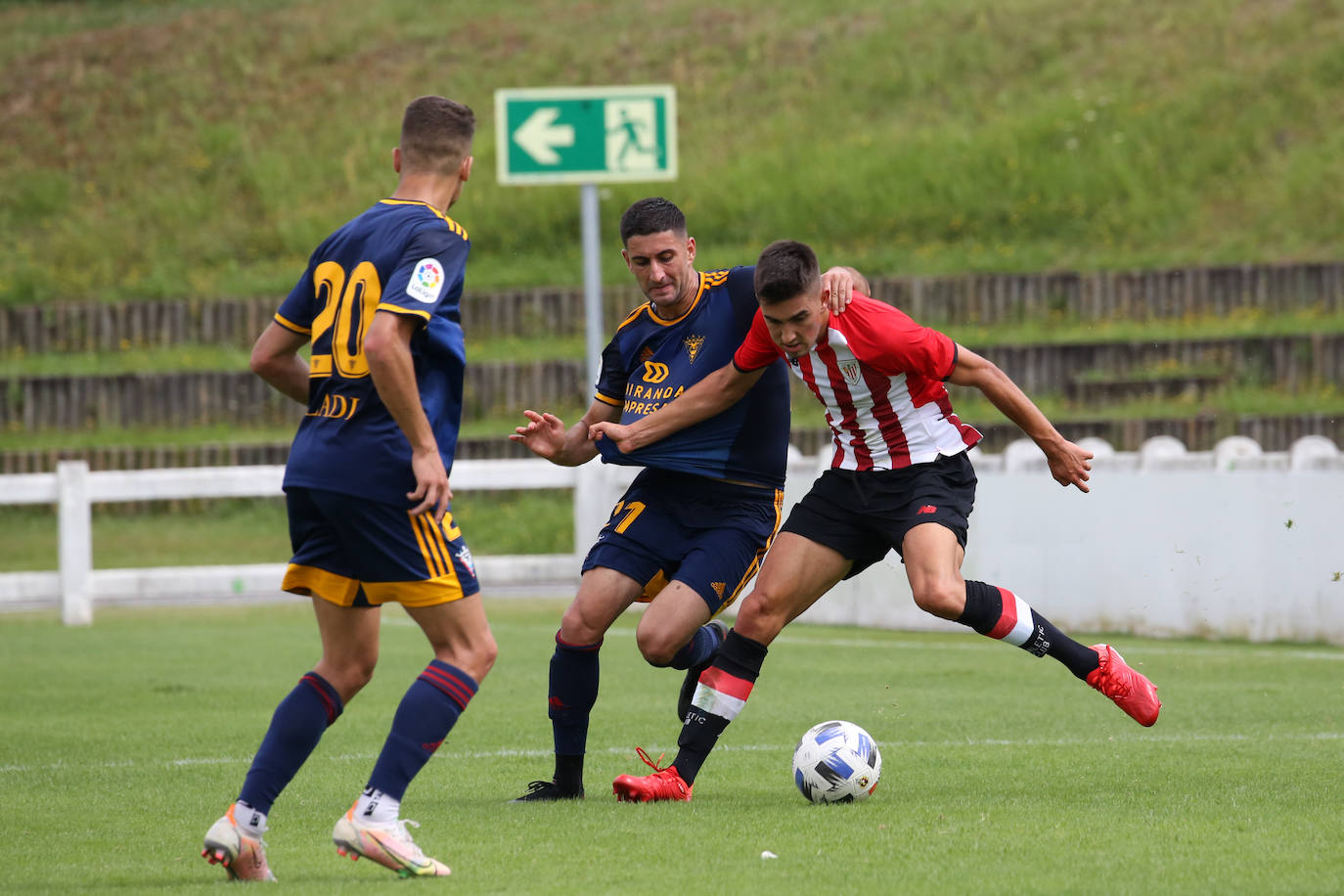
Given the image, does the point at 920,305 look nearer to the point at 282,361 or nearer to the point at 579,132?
the point at 579,132

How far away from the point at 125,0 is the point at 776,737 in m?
33.3

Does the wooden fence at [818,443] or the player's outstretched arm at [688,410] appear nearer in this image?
the player's outstretched arm at [688,410]

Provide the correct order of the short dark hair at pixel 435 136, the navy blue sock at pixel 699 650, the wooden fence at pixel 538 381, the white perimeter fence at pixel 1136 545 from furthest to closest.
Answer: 1. the wooden fence at pixel 538 381
2. the white perimeter fence at pixel 1136 545
3. the navy blue sock at pixel 699 650
4. the short dark hair at pixel 435 136

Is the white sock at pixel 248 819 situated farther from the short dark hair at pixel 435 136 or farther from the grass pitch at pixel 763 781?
the short dark hair at pixel 435 136

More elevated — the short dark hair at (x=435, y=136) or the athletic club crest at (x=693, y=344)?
the short dark hair at (x=435, y=136)

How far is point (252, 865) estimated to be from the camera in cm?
460

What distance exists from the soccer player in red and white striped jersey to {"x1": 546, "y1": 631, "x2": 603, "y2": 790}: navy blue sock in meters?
0.21

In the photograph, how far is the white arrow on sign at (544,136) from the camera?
1562cm

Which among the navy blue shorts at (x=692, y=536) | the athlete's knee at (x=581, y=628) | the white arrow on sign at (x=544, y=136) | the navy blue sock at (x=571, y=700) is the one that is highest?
the white arrow on sign at (x=544, y=136)

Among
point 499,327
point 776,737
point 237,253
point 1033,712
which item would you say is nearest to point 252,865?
point 776,737

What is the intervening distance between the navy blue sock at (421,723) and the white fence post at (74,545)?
10040mm

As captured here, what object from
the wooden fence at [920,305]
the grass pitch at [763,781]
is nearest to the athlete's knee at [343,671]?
the grass pitch at [763,781]

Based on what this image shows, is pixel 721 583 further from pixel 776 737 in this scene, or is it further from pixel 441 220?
pixel 441 220

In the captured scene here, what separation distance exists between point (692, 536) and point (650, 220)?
3.78ft
